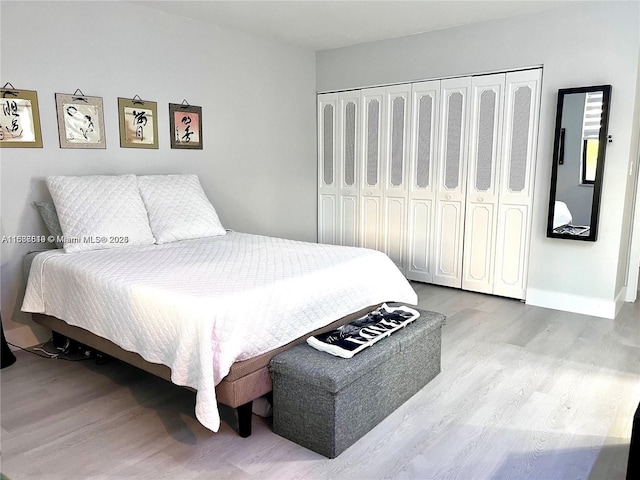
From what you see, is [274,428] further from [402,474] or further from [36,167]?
[36,167]

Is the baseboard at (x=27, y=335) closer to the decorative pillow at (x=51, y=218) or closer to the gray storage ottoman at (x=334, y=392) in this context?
the decorative pillow at (x=51, y=218)

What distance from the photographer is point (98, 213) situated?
118 inches

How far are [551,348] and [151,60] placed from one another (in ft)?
11.7

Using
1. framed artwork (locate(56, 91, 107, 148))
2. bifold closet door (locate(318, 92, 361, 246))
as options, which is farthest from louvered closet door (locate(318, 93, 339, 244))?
framed artwork (locate(56, 91, 107, 148))

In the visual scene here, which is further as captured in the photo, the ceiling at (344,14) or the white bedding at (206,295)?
the ceiling at (344,14)

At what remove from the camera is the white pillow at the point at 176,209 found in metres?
3.29

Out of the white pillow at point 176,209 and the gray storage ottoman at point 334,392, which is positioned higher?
the white pillow at point 176,209

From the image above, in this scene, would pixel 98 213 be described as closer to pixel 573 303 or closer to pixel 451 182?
pixel 451 182

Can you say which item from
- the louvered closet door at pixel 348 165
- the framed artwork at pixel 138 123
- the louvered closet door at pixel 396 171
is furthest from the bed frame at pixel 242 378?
the louvered closet door at pixel 348 165

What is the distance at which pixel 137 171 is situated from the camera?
12.0ft

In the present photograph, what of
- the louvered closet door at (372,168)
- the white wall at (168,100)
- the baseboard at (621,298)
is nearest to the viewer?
the white wall at (168,100)

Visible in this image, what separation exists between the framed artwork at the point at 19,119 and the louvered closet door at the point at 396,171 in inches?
119

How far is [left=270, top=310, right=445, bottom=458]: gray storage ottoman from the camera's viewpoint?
1959 mm

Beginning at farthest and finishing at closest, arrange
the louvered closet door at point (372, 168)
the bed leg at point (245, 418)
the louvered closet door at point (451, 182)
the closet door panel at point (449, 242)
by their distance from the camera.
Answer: the louvered closet door at point (372, 168) < the closet door panel at point (449, 242) < the louvered closet door at point (451, 182) < the bed leg at point (245, 418)
